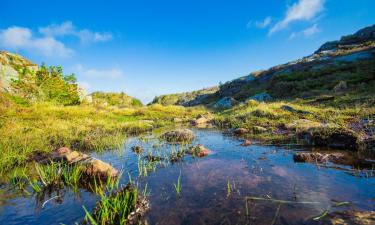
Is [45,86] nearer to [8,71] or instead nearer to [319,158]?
[8,71]

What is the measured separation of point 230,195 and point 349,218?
8.41 feet

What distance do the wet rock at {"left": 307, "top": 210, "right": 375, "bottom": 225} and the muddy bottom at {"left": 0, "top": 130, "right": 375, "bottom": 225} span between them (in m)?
0.23

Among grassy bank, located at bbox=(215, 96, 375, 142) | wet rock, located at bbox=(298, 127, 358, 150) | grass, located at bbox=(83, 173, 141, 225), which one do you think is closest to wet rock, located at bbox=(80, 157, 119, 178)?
grass, located at bbox=(83, 173, 141, 225)

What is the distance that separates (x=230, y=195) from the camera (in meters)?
5.93

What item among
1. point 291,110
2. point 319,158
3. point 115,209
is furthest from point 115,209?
point 291,110

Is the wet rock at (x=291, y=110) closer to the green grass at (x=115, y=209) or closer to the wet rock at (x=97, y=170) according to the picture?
the wet rock at (x=97, y=170)

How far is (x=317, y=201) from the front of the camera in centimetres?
536

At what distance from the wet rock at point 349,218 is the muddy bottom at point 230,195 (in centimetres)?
23

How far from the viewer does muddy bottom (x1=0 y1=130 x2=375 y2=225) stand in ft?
16.3

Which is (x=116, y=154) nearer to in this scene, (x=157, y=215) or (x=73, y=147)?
(x=73, y=147)

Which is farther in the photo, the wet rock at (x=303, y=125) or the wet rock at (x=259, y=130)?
the wet rock at (x=259, y=130)

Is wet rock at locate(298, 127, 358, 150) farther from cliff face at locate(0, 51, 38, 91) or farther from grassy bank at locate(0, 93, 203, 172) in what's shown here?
cliff face at locate(0, 51, 38, 91)

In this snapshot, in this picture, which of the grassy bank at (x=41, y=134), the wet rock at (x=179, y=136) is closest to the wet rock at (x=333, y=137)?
the wet rock at (x=179, y=136)

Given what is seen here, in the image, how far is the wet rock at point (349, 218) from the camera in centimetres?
420
